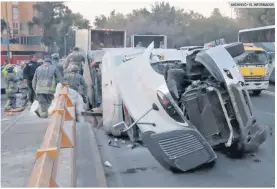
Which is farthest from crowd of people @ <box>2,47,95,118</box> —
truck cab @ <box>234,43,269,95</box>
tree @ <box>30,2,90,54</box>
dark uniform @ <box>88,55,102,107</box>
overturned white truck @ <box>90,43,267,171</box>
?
tree @ <box>30,2,90,54</box>

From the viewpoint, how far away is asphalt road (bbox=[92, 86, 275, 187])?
5.25m

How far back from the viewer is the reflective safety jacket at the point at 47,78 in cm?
920

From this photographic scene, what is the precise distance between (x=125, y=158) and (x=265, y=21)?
27270mm

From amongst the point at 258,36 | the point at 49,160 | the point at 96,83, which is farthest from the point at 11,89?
the point at 258,36

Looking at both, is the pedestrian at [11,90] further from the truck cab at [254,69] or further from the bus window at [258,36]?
the bus window at [258,36]

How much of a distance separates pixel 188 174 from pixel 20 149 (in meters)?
2.56

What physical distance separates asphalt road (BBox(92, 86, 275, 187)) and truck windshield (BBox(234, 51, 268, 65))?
958 cm

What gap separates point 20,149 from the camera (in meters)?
6.31

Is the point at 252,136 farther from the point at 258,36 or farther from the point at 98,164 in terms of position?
the point at 258,36

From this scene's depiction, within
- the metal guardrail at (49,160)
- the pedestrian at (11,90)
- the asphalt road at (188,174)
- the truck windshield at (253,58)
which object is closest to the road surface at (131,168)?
the asphalt road at (188,174)

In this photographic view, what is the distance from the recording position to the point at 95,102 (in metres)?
10.0

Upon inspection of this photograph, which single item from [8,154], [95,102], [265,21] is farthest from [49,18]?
[8,154]

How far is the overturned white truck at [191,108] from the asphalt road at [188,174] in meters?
0.18

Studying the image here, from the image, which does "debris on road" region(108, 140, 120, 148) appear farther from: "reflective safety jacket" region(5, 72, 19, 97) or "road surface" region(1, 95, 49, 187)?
"reflective safety jacket" region(5, 72, 19, 97)
